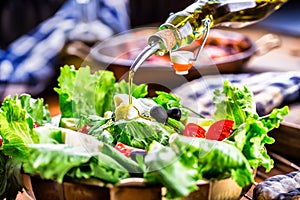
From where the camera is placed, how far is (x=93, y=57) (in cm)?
156

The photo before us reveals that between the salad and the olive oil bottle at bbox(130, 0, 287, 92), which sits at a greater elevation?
the olive oil bottle at bbox(130, 0, 287, 92)

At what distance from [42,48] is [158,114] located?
46.1 inches

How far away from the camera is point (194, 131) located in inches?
34.9

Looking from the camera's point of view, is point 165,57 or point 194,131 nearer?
point 194,131

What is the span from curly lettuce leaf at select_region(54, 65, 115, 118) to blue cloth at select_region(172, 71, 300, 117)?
0.58ft

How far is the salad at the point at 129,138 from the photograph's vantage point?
72 cm

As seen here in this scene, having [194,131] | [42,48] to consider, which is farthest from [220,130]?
[42,48]

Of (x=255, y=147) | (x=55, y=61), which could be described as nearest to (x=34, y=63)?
(x=55, y=61)

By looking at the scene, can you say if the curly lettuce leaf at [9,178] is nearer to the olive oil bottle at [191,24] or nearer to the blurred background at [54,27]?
the olive oil bottle at [191,24]

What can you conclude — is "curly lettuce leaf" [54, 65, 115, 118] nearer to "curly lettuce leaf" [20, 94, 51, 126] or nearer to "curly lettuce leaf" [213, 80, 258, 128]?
"curly lettuce leaf" [20, 94, 51, 126]

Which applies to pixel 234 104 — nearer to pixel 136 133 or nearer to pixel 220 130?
pixel 220 130

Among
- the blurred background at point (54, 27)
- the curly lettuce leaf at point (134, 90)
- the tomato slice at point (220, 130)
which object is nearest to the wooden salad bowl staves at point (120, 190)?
the tomato slice at point (220, 130)

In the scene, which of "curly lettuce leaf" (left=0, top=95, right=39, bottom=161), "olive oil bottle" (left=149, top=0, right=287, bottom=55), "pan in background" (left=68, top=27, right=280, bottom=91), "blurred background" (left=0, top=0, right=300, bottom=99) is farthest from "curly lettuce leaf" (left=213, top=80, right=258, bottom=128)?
"blurred background" (left=0, top=0, right=300, bottom=99)

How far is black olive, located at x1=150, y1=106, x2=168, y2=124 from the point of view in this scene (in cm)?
88
